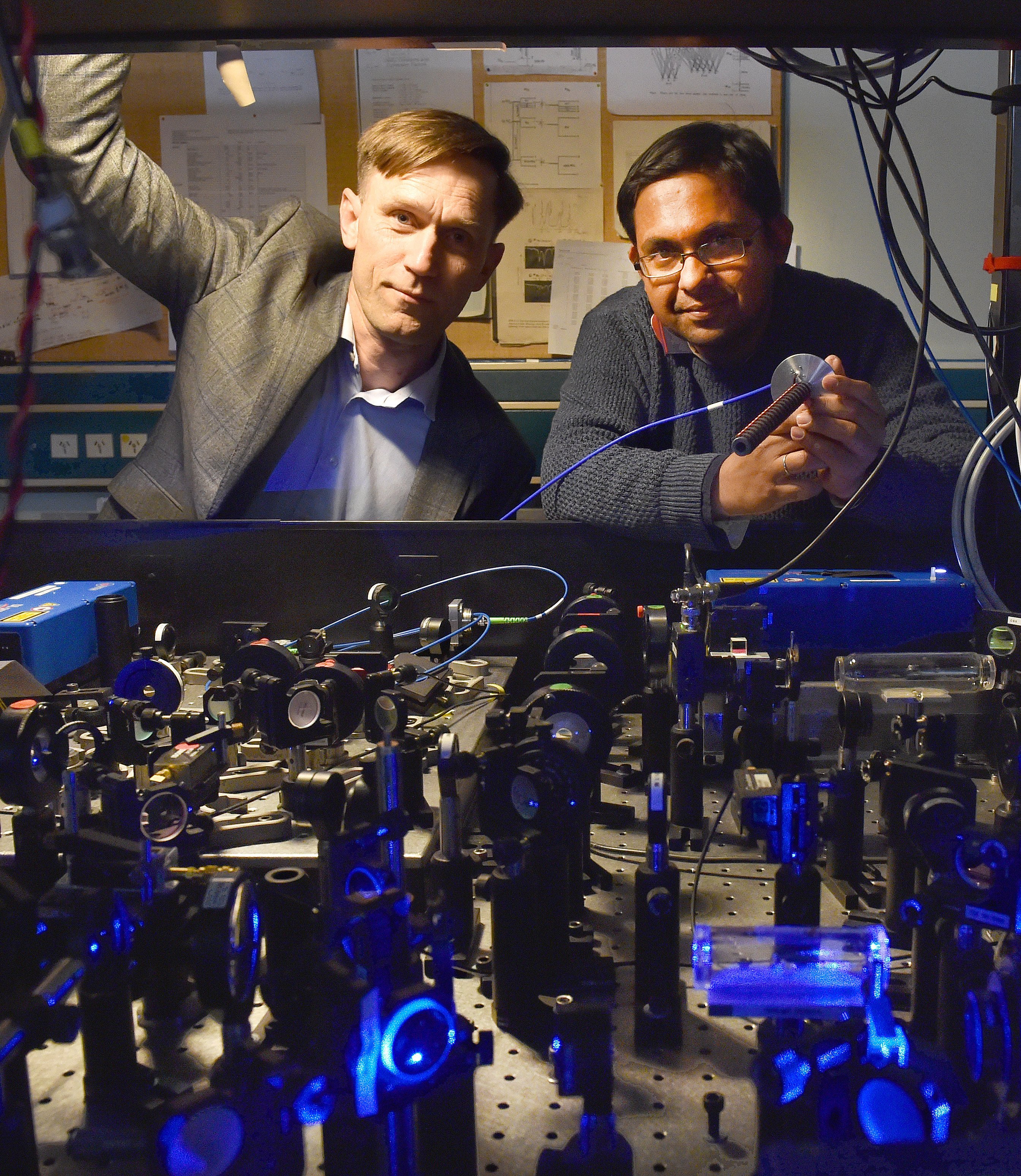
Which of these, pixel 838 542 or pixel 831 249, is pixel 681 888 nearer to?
pixel 838 542

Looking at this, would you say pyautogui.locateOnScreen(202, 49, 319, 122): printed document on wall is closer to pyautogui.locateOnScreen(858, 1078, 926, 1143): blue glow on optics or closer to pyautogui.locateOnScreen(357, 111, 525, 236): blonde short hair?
pyautogui.locateOnScreen(357, 111, 525, 236): blonde short hair

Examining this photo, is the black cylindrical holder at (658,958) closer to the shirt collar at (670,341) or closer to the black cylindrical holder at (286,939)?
the black cylindrical holder at (286,939)

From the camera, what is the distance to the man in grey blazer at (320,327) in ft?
7.32

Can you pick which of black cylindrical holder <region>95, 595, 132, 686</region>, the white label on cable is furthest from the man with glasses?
the white label on cable

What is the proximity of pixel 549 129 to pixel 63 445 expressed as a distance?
1.90 metres

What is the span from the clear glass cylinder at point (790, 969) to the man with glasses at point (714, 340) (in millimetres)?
1090

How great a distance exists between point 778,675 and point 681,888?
0.87ft

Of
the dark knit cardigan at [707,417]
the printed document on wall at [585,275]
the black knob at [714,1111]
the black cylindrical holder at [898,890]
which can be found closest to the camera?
the black knob at [714,1111]

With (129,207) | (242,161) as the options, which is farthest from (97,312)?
(129,207)

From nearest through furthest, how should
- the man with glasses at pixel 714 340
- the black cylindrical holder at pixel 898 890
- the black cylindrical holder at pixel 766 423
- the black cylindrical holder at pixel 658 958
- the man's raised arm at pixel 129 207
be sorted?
the black cylindrical holder at pixel 658 958, the black cylindrical holder at pixel 898 890, the black cylindrical holder at pixel 766 423, the man with glasses at pixel 714 340, the man's raised arm at pixel 129 207

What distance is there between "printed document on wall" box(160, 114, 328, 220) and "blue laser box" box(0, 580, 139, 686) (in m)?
2.01

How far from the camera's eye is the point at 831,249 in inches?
124

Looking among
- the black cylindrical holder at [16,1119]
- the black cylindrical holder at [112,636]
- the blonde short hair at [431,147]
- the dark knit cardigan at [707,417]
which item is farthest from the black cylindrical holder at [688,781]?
the blonde short hair at [431,147]

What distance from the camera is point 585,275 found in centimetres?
325
